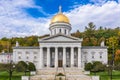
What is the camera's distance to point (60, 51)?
251 ft

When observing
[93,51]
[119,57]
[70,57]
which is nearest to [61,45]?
[70,57]

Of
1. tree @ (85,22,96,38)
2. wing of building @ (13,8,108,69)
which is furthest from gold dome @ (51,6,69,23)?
tree @ (85,22,96,38)

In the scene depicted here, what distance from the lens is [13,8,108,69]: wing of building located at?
2872 inches

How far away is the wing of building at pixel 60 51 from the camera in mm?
72938

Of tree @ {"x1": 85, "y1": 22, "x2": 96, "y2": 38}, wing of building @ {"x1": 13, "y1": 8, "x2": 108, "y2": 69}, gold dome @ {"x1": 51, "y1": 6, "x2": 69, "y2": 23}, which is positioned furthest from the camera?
tree @ {"x1": 85, "y1": 22, "x2": 96, "y2": 38}

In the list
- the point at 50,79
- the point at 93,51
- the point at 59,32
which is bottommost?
the point at 50,79

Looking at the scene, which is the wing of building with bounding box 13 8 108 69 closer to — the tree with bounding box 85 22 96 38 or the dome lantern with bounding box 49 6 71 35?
the dome lantern with bounding box 49 6 71 35

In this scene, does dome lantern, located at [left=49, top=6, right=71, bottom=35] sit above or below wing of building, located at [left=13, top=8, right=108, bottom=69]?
above

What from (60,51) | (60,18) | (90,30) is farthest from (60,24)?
(90,30)

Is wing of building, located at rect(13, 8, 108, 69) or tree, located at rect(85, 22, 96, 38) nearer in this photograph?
wing of building, located at rect(13, 8, 108, 69)

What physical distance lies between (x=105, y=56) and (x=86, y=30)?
4682 centimetres

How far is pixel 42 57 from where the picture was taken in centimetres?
7312

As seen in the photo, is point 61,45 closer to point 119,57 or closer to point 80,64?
point 80,64

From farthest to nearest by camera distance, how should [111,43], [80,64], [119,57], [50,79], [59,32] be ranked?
[111,43] < [119,57] < [59,32] < [80,64] < [50,79]
